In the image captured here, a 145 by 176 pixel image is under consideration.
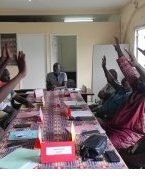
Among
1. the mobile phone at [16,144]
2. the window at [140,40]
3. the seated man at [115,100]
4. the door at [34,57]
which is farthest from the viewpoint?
the door at [34,57]

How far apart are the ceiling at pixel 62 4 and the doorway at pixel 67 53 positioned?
3.18 feet

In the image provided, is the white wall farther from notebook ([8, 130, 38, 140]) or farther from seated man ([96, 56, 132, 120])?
notebook ([8, 130, 38, 140])

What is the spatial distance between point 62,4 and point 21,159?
581 cm

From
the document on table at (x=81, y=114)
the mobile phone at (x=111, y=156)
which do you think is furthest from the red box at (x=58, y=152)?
the document on table at (x=81, y=114)

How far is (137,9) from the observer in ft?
20.4

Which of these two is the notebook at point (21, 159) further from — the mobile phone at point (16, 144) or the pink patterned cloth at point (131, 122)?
the pink patterned cloth at point (131, 122)

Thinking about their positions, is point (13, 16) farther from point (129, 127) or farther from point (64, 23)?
point (129, 127)

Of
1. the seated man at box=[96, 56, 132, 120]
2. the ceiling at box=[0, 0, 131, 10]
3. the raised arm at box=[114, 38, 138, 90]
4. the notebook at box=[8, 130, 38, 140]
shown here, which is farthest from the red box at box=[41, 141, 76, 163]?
the ceiling at box=[0, 0, 131, 10]

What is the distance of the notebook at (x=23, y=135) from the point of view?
2111 mm

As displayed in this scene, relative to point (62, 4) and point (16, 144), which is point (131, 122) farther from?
point (62, 4)
